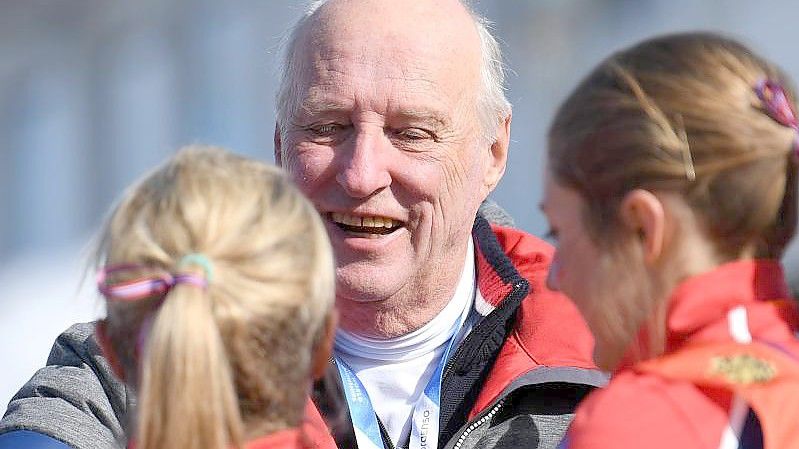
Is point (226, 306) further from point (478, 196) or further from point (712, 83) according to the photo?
point (478, 196)

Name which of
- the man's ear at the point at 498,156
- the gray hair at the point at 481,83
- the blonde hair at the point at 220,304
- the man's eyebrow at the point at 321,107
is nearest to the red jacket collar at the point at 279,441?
the blonde hair at the point at 220,304

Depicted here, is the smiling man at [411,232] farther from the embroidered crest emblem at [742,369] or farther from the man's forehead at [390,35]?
the embroidered crest emblem at [742,369]

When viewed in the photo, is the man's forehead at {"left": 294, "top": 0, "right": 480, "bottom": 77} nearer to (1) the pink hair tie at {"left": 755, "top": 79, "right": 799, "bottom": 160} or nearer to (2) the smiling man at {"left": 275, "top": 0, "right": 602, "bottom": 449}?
(2) the smiling man at {"left": 275, "top": 0, "right": 602, "bottom": 449}

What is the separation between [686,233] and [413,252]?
1.00 m

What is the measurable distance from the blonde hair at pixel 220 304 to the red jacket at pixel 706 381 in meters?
0.38

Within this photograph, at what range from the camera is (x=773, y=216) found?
182 centimetres

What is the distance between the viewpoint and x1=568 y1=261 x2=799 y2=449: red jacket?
168 centimetres

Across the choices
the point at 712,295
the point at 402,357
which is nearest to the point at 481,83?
the point at 402,357

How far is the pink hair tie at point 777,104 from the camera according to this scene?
1.82m

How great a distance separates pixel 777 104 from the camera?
1836 millimetres

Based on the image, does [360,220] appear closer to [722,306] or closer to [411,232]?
[411,232]

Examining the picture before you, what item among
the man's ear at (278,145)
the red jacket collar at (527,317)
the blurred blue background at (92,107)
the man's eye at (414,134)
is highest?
the man's eye at (414,134)

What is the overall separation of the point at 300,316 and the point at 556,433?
881 millimetres

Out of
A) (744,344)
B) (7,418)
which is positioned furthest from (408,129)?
(744,344)
